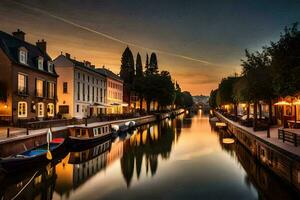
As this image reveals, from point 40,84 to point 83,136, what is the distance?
12443 mm

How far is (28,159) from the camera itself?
20.6 m

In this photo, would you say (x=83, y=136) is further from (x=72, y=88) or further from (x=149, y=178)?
(x=72, y=88)

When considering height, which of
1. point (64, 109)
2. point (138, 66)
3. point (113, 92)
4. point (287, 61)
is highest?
point (138, 66)

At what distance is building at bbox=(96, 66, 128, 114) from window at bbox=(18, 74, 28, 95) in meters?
29.3

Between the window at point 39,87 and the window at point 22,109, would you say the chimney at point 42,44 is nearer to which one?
the window at point 39,87

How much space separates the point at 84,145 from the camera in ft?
108

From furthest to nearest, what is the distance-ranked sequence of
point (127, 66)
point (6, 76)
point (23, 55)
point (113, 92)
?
point (127, 66)
point (113, 92)
point (23, 55)
point (6, 76)

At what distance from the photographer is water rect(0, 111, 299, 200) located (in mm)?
17250

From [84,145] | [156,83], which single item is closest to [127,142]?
[84,145]

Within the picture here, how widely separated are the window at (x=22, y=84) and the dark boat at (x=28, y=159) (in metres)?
12.7

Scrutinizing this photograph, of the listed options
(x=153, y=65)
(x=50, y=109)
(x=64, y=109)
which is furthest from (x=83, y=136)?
(x=153, y=65)

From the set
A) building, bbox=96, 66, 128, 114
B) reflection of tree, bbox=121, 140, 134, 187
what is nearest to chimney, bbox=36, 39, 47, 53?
building, bbox=96, 66, 128, 114

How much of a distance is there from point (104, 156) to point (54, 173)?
8.82 m

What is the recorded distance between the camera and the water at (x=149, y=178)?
1725 cm
